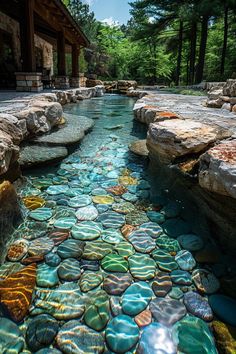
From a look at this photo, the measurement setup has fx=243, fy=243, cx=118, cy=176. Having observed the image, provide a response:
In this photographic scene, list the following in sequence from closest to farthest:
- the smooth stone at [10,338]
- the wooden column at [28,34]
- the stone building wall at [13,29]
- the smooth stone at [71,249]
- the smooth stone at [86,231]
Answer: the smooth stone at [10,338] → the smooth stone at [71,249] → the smooth stone at [86,231] → the wooden column at [28,34] → the stone building wall at [13,29]

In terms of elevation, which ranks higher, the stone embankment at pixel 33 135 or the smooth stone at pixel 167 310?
the stone embankment at pixel 33 135

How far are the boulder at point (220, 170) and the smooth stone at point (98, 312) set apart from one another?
1.11 m

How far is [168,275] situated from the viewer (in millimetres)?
1865

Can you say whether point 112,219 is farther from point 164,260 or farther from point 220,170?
point 220,170

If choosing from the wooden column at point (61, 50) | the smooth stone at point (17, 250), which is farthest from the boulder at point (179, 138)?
the wooden column at point (61, 50)

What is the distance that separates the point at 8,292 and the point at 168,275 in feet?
3.77

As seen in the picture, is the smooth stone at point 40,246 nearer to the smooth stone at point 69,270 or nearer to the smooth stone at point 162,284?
the smooth stone at point 69,270

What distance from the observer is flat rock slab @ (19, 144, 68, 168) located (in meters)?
3.21

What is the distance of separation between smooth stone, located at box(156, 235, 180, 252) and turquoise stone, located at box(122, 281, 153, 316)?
17.6 inches

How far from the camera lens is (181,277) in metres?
1.85

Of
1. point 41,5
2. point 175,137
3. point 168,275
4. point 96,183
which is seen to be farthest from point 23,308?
point 41,5

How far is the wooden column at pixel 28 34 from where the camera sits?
6.51 meters

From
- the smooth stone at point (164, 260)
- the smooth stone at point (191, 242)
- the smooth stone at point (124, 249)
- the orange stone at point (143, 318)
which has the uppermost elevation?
the smooth stone at point (191, 242)

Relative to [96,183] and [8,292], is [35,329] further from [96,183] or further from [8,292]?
[96,183]
